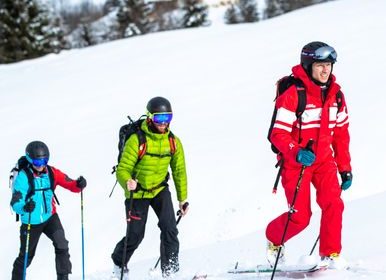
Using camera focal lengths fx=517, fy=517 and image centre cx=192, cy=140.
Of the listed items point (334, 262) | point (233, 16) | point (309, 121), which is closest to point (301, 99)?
point (309, 121)

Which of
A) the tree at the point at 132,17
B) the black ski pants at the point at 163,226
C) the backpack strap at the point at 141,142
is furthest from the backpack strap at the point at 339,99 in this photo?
the tree at the point at 132,17

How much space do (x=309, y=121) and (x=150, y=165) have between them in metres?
1.78

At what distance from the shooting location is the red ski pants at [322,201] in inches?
187

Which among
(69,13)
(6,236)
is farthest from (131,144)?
(69,13)

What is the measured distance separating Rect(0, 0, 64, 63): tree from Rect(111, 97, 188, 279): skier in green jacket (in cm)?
3985

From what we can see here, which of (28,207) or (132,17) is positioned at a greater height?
(132,17)

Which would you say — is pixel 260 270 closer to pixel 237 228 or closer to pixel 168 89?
pixel 237 228

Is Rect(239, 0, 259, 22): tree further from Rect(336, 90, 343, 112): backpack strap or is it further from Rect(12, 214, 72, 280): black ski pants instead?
Rect(336, 90, 343, 112): backpack strap

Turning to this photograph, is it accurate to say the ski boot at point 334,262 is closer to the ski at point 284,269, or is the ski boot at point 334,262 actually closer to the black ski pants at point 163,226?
the ski at point 284,269

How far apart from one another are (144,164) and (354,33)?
16.7 m

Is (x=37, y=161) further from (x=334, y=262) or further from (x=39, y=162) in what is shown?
(x=334, y=262)

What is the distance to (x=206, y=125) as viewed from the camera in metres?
13.6

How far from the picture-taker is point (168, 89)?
1788 centimetres

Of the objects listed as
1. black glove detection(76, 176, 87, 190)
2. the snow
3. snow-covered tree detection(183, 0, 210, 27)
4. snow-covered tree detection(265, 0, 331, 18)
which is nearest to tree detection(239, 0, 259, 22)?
snow-covered tree detection(265, 0, 331, 18)
